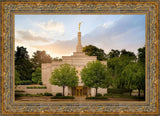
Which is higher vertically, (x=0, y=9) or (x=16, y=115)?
(x=0, y=9)

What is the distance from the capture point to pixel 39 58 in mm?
8164

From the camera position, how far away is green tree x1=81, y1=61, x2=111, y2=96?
8.86 meters

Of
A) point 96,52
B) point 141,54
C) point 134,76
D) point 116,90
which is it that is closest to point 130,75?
point 134,76

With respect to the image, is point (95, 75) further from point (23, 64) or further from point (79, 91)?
point (23, 64)

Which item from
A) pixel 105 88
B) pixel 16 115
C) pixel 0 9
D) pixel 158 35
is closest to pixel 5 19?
pixel 0 9

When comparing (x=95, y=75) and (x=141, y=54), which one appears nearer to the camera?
(x=141, y=54)

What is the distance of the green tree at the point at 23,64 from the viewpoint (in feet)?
26.4

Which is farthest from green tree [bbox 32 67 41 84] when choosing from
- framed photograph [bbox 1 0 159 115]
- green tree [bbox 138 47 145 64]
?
green tree [bbox 138 47 145 64]

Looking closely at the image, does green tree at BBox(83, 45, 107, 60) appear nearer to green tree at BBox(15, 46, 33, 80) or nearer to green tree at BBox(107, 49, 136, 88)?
green tree at BBox(107, 49, 136, 88)

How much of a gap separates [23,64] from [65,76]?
2278mm

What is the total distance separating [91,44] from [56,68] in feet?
7.41

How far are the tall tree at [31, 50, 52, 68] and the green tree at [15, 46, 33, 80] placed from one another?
280 mm

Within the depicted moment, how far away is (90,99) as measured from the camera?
8039 mm

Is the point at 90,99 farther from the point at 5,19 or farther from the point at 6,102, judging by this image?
the point at 5,19
